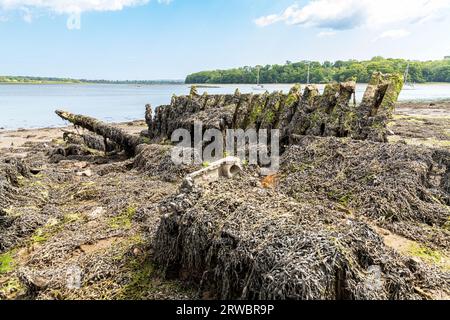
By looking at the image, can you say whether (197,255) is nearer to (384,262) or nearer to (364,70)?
(384,262)

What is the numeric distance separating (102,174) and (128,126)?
19118 millimetres

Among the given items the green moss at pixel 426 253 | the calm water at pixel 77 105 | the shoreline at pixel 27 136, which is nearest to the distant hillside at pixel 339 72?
the calm water at pixel 77 105

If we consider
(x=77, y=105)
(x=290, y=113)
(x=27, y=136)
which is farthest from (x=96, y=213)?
(x=77, y=105)

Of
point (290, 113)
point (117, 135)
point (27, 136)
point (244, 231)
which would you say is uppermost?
point (290, 113)

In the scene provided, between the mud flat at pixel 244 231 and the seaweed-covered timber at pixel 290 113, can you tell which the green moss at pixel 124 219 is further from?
the seaweed-covered timber at pixel 290 113

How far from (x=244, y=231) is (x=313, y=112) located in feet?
28.5

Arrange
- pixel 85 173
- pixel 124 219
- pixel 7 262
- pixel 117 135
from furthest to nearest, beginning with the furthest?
pixel 117 135 → pixel 85 173 → pixel 124 219 → pixel 7 262

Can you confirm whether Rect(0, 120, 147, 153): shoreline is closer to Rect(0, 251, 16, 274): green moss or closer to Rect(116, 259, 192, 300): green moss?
Rect(0, 251, 16, 274): green moss

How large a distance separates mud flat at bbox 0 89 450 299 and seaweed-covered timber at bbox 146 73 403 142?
1298 millimetres

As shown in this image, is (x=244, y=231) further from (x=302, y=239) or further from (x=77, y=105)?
(x=77, y=105)

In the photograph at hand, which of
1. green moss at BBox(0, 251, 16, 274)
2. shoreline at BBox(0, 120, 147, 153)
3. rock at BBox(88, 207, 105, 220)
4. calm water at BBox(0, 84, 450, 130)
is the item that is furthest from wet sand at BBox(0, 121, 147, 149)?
green moss at BBox(0, 251, 16, 274)

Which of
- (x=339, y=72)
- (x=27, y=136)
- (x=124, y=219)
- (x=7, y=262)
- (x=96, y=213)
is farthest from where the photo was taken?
(x=339, y=72)

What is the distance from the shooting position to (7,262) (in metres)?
5.88
